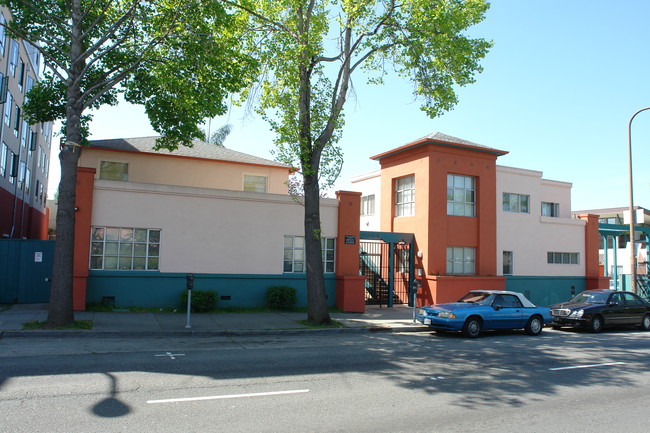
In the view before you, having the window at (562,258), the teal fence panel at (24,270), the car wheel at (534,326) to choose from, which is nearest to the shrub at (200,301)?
the teal fence panel at (24,270)

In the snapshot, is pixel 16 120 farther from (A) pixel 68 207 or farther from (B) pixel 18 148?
(A) pixel 68 207

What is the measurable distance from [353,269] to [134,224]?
25.6ft

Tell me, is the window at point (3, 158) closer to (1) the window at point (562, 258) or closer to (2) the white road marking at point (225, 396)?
(2) the white road marking at point (225, 396)

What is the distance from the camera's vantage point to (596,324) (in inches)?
633

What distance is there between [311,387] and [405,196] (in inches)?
620

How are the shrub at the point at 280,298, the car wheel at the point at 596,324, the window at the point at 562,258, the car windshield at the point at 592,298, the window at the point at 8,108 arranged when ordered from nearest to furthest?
1. the car wheel at the point at 596,324
2. the car windshield at the point at 592,298
3. the shrub at the point at 280,298
4. the window at the point at 8,108
5. the window at the point at 562,258

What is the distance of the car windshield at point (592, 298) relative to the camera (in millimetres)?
16823

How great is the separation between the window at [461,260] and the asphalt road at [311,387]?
926 centimetres

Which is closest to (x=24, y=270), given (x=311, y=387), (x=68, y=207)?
(x=68, y=207)

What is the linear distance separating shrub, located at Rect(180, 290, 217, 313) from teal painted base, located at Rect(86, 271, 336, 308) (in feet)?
1.49

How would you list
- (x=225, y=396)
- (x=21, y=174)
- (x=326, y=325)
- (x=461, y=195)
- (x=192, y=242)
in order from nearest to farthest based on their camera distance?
(x=225, y=396) < (x=326, y=325) < (x=192, y=242) < (x=461, y=195) < (x=21, y=174)

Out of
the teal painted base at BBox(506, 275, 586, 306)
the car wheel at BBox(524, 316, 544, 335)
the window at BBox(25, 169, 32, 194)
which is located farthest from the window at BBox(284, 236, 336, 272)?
the window at BBox(25, 169, 32, 194)

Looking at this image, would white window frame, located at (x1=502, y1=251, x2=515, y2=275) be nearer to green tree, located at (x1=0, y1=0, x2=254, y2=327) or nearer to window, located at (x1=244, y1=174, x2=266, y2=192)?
window, located at (x1=244, y1=174, x2=266, y2=192)

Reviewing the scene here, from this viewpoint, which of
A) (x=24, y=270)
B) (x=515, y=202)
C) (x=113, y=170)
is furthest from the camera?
(x=515, y=202)
